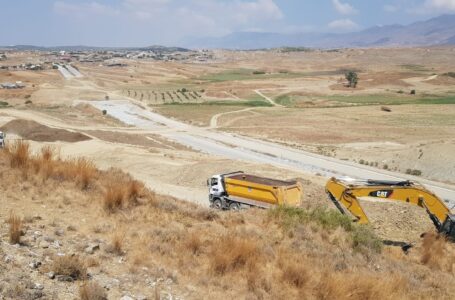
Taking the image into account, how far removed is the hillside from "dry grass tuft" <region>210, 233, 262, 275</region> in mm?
23

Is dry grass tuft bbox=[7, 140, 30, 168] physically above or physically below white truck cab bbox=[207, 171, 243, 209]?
above

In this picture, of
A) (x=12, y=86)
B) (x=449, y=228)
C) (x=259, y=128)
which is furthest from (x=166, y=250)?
(x=12, y=86)

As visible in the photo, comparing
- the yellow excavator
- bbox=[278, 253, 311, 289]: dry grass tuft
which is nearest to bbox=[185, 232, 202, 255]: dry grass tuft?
bbox=[278, 253, 311, 289]: dry grass tuft

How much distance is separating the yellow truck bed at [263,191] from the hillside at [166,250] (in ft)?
12.0


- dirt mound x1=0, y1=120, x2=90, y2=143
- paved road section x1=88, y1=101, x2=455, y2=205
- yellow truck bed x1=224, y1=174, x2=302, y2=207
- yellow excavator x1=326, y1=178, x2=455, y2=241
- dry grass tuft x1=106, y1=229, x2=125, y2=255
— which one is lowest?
paved road section x1=88, y1=101, x2=455, y2=205

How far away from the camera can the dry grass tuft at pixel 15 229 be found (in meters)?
9.12

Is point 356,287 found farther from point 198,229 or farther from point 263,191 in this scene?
point 263,191

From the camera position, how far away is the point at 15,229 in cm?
928

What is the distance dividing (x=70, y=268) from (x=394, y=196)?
11.2 metres

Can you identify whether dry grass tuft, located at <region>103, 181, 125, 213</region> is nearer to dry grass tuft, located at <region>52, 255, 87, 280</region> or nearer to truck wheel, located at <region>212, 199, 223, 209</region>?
dry grass tuft, located at <region>52, 255, 87, 280</region>

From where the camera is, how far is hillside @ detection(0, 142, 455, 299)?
8.44 meters

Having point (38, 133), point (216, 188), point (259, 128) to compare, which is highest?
point (216, 188)

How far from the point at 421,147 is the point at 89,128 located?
1415 inches

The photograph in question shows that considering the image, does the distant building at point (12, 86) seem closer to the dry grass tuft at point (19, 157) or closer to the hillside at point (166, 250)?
the dry grass tuft at point (19, 157)
